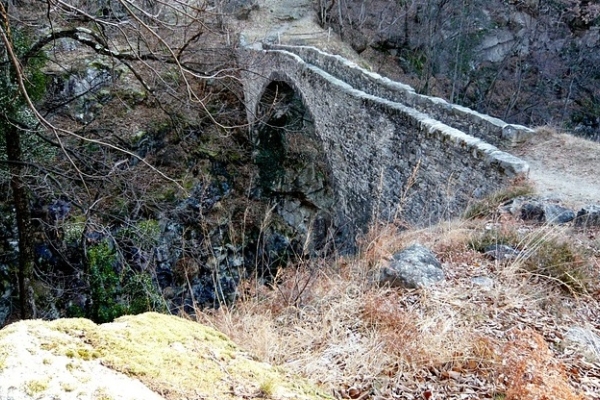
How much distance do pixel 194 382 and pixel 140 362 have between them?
171mm

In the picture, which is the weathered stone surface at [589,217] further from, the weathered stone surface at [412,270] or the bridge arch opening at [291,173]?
the bridge arch opening at [291,173]

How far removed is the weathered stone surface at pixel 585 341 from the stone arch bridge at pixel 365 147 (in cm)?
170

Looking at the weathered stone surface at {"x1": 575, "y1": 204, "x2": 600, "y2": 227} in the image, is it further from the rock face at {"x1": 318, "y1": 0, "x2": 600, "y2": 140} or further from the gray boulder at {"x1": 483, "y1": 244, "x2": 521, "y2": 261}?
the rock face at {"x1": 318, "y1": 0, "x2": 600, "y2": 140}

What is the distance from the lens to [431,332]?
253 centimetres

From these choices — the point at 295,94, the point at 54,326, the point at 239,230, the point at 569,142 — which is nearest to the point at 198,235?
the point at 239,230

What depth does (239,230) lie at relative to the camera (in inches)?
531

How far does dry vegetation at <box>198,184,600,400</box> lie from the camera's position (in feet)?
7.18

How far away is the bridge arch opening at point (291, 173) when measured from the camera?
1420 centimetres

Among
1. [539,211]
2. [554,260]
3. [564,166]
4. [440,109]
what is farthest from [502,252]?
[440,109]

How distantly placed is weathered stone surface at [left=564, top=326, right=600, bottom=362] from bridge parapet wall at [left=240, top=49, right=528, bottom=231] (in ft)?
5.32

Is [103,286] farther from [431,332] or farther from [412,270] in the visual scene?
[431,332]

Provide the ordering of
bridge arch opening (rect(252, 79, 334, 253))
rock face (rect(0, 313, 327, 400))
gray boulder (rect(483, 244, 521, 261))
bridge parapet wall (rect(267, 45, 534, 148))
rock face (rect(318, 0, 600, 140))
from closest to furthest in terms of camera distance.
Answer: rock face (rect(0, 313, 327, 400))
gray boulder (rect(483, 244, 521, 261))
bridge parapet wall (rect(267, 45, 534, 148))
bridge arch opening (rect(252, 79, 334, 253))
rock face (rect(318, 0, 600, 140))

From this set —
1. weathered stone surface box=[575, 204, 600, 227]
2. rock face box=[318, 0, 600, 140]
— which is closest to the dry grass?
weathered stone surface box=[575, 204, 600, 227]

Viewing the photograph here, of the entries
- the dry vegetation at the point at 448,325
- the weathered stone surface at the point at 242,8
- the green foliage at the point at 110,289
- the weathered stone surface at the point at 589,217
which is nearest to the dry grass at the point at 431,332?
the dry vegetation at the point at 448,325
